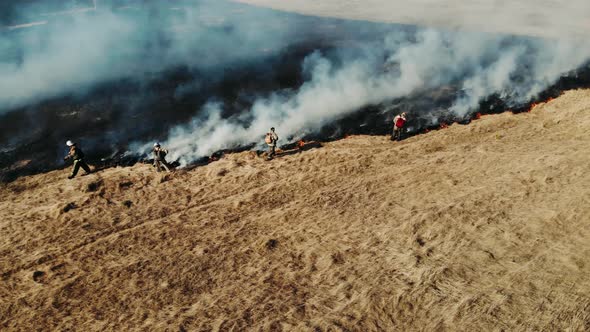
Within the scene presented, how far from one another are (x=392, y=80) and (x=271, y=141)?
8162mm

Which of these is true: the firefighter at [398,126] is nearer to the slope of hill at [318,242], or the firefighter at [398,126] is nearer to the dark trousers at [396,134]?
the dark trousers at [396,134]

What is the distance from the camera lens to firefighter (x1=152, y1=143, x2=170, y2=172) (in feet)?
41.4

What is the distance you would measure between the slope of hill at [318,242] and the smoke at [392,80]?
1966 mm

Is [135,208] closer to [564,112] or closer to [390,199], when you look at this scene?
[390,199]

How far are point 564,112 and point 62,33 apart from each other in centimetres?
2728

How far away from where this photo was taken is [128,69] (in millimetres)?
20406

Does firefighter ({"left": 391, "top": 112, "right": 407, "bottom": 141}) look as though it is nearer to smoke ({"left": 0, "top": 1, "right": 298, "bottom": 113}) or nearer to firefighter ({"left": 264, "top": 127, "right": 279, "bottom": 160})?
firefighter ({"left": 264, "top": 127, "right": 279, "bottom": 160})

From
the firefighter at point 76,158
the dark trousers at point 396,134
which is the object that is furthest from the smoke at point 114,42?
the dark trousers at point 396,134

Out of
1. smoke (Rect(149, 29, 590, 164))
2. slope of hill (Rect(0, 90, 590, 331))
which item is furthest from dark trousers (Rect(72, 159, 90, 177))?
smoke (Rect(149, 29, 590, 164))

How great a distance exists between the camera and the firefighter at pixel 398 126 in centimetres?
1403

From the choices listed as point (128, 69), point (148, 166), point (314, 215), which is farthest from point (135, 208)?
point (128, 69)

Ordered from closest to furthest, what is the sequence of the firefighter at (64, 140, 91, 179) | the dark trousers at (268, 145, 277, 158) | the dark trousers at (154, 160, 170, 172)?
the firefighter at (64, 140, 91, 179)
the dark trousers at (154, 160, 170, 172)
the dark trousers at (268, 145, 277, 158)

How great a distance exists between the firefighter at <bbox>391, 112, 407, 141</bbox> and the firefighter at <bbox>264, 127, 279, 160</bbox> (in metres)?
4.22

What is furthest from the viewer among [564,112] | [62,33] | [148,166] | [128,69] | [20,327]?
[62,33]
